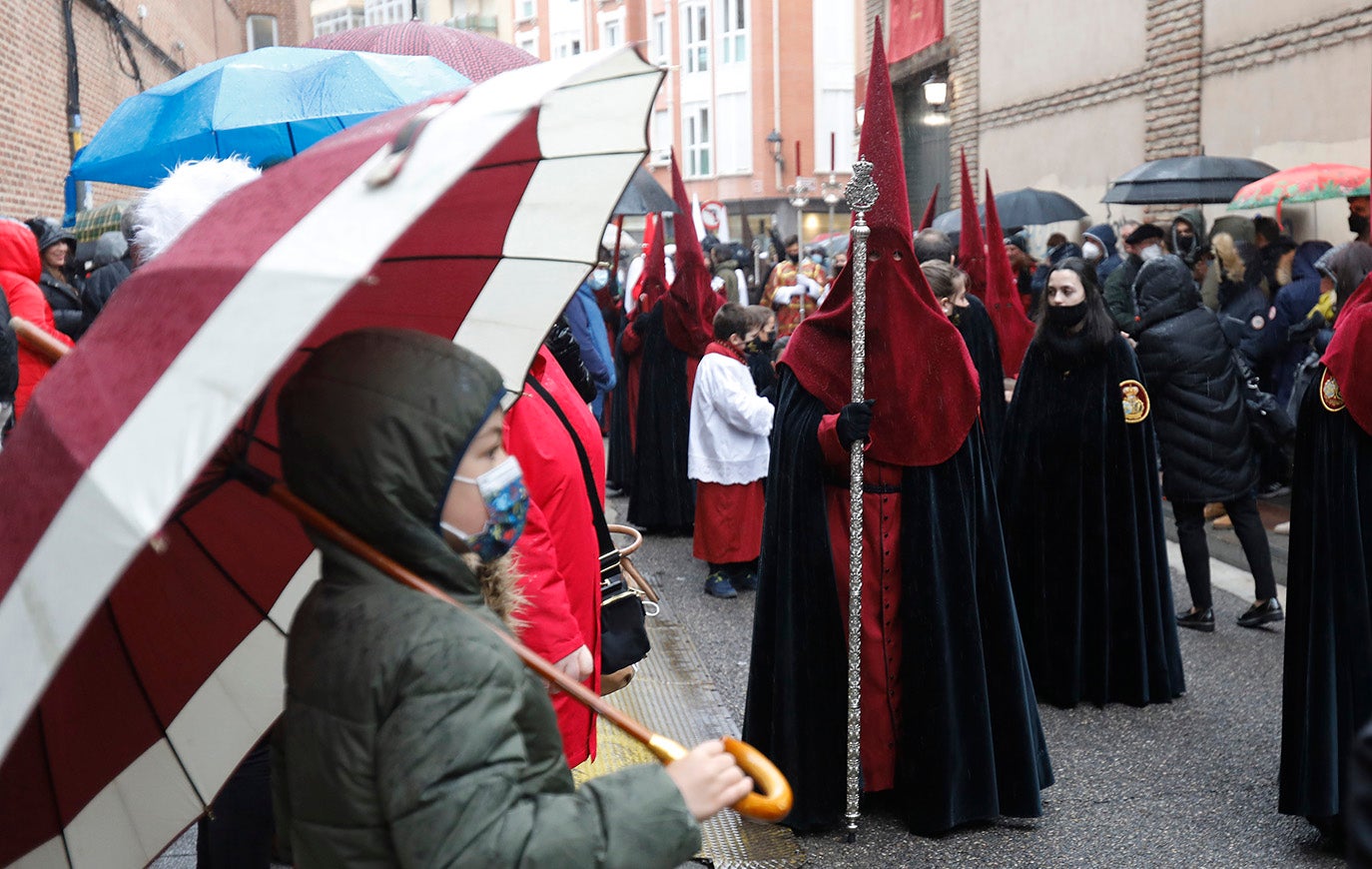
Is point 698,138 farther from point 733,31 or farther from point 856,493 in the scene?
point 856,493

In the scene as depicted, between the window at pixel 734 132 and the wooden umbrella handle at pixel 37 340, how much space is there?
44.3 m

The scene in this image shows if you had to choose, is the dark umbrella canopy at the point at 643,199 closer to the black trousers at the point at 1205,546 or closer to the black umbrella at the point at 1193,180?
the black umbrella at the point at 1193,180

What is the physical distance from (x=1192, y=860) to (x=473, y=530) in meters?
3.35

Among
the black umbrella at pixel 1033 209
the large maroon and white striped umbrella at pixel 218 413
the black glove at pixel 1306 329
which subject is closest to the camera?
the large maroon and white striped umbrella at pixel 218 413

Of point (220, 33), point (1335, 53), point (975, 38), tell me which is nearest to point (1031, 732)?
point (1335, 53)

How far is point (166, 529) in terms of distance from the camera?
2205 mm

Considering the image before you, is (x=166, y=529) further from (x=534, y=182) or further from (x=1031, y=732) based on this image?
(x=1031, y=732)

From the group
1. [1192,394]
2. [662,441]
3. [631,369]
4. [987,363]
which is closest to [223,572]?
[987,363]

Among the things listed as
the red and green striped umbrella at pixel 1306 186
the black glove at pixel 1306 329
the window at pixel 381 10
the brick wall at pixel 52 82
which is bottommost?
the black glove at pixel 1306 329

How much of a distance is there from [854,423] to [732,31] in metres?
43.1

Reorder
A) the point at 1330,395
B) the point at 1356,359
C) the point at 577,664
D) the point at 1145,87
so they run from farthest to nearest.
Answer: the point at 1145,87
the point at 1330,395
the point at 1356,359
the point at 577,664

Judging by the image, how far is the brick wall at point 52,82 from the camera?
13078mm

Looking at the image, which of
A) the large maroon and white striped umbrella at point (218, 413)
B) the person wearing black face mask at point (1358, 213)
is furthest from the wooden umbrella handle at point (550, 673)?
the person wearing black face mask at point (1358, 213)

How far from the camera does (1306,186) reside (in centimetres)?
940
